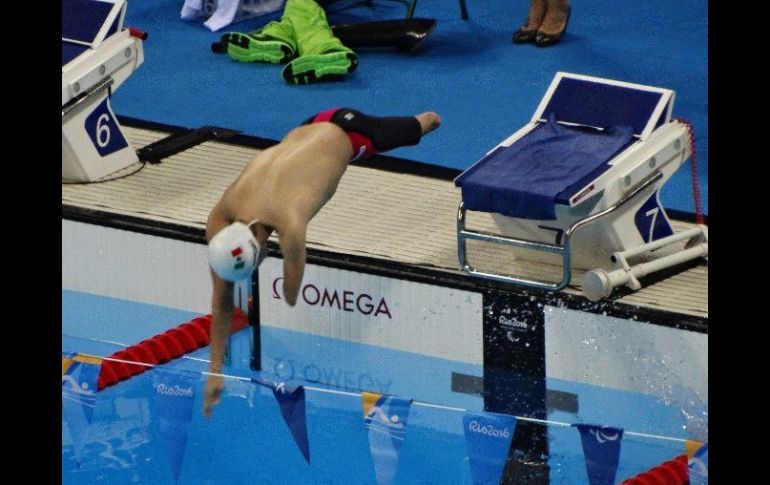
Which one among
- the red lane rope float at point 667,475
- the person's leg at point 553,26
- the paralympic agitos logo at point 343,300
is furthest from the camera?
the person's leg at point 553,26

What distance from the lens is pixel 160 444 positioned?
5375mm

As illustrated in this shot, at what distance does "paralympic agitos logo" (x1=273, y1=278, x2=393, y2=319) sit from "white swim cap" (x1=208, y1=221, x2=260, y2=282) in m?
1.18

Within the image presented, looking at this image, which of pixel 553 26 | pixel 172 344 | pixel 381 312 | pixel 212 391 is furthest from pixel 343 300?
pixel 553 26

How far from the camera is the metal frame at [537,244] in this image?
5.20 metres

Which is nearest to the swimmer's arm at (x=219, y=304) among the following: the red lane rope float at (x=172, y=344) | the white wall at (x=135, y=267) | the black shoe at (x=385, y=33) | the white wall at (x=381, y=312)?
the red lane rope float at (x=172, y=344)

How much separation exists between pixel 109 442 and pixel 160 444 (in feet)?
0.99

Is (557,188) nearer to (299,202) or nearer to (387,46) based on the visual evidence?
(299,202)

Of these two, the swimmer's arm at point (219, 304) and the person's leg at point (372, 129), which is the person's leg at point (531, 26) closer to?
the person's leg at point (372, 129)

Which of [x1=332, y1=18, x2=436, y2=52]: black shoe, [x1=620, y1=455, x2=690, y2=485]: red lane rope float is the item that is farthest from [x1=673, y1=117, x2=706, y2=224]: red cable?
[x1=332, y1=18, x2=436, y2=52]: black shoe

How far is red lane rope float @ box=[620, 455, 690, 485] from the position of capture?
14.1ft

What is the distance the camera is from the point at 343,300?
582cm

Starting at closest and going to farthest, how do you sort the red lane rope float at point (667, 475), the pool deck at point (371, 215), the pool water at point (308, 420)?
Result: the red lane rope float at point (667, 475)
the pool water at point (308, 420)
the pool deck at point (371, 215)

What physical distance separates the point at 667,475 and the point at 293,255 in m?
1.42

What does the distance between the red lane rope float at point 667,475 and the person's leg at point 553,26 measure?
4.04 meters
